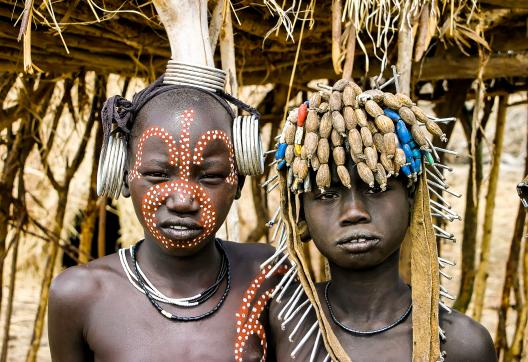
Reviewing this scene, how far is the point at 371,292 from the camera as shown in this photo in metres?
2.53

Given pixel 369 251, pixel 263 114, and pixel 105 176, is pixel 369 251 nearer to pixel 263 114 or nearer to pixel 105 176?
pixel 105 176

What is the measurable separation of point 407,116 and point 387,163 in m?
0.14

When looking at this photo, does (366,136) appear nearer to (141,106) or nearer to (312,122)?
(312,122)

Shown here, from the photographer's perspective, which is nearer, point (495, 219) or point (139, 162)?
point (139, 162)

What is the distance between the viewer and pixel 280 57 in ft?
13.3

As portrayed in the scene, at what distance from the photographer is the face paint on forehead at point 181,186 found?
258 cm

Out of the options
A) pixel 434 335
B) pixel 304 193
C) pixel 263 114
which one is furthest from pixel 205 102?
pixel 263 114

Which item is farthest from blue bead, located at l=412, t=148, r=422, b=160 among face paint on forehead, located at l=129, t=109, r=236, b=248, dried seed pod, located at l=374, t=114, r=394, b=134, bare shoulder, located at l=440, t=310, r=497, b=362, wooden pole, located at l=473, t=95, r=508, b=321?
wooden pole, located at l=473, t=95, r=508, b=321

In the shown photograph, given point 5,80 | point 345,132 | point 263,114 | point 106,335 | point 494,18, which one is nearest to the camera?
point 345,132

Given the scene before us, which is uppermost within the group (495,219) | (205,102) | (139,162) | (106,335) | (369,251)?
(205,102)

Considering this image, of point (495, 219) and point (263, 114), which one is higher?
point (263, 114)

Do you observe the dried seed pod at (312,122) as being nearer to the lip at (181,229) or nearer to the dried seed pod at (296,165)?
the dried seed pod at (296,165)

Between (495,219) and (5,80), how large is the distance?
7358mm

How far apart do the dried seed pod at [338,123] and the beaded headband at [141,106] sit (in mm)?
389
